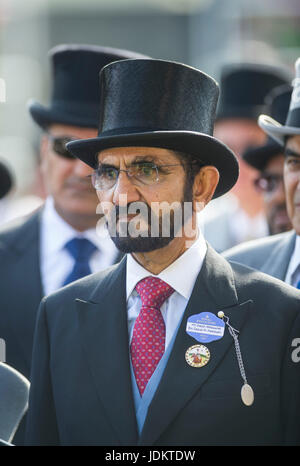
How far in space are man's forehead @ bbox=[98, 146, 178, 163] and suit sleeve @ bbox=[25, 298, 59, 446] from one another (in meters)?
0.86

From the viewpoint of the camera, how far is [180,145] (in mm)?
3406

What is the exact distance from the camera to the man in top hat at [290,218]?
165 inches

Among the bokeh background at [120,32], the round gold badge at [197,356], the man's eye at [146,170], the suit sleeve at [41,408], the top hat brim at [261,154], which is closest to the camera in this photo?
the round gold badge at [197,356]

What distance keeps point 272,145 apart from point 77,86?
4.49 feet

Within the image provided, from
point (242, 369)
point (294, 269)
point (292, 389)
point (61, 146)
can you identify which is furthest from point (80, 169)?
point (292, 389)

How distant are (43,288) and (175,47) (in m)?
19.5

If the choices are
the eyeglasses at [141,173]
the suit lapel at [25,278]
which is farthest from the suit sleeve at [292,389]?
the suit lapel at [25,278]

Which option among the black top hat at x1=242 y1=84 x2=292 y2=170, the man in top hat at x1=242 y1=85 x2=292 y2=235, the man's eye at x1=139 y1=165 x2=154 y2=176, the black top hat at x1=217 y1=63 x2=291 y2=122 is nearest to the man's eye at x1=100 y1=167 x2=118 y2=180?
the man's eye at x1=139 y1=165 x2=154 y2=176

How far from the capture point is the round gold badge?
10.4 feet

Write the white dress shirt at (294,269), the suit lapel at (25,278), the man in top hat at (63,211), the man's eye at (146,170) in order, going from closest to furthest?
the man's eye at (146,170) → the white dress shirt at (294,269) → the suit lapel at (25,278) → the man in top hat at (63,211)

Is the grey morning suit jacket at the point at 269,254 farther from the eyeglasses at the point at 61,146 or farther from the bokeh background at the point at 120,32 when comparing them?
the bokeh background at the point at 120,32

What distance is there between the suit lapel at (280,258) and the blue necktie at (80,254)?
1.14 m

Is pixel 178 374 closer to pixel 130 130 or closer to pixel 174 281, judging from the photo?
pixel 174 281

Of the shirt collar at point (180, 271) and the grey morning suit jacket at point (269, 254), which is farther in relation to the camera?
the grey morning suit jacket at point (269, 254)
